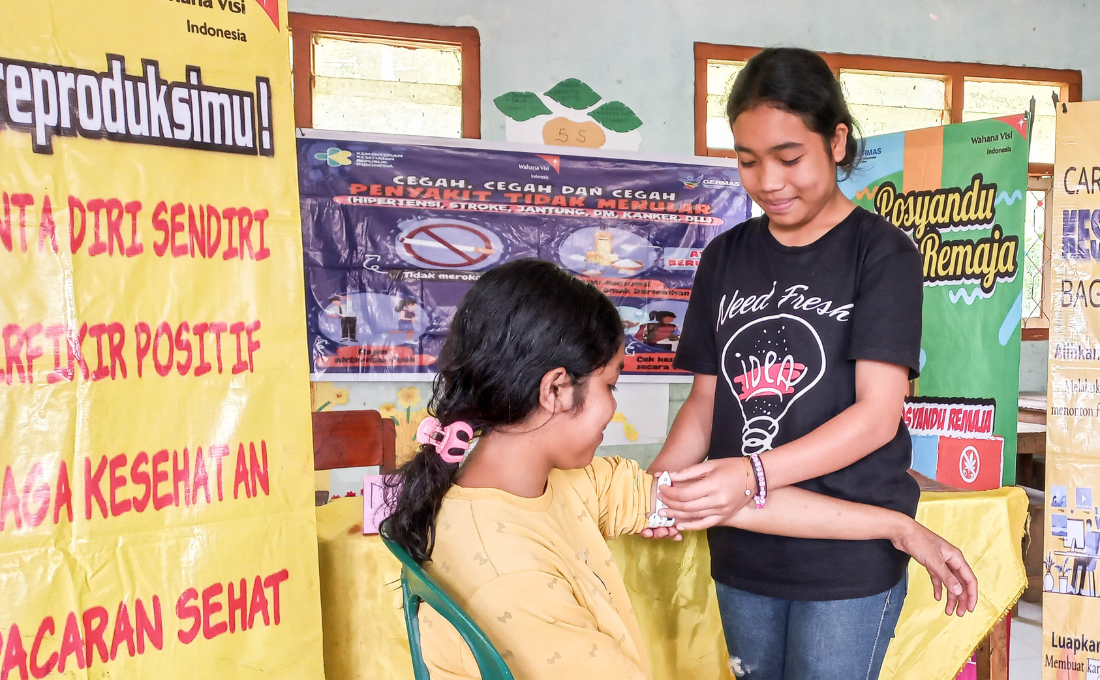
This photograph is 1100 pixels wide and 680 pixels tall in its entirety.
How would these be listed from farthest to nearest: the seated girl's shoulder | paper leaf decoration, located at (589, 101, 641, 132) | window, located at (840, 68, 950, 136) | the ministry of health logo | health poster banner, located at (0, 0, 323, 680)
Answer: window, located at (840, 68, 950, 136) → paper leaf decoration, located at (589, 101, 641, 132) → the ministry of health logo → health poster banner, located at (0, 0, 323, 680) → the seated girl's shoulder

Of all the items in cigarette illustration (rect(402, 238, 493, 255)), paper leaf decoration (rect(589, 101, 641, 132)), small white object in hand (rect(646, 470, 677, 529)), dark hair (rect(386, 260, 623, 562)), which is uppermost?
paper leaf decoration (rect(589, 101, 641, 132))

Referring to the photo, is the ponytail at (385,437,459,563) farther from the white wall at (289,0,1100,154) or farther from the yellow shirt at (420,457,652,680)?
the white wall at (289,0,1100,154)

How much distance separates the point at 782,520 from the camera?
106cm

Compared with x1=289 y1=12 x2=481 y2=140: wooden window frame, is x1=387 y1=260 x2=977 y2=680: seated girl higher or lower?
lower

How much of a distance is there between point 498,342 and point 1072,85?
4.03m

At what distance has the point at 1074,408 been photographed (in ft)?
6.70

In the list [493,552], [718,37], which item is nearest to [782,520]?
[493,552]

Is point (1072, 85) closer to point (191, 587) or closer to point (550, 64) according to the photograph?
point (550, 64)

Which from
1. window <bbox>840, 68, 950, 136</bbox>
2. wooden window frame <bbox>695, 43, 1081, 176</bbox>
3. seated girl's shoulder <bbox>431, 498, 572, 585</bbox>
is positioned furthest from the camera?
window <bbox>840, 68, 950, 136</bbox>

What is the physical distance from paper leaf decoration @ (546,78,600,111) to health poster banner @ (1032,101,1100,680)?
1.71 meters

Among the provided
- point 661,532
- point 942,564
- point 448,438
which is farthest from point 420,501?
point 942,564

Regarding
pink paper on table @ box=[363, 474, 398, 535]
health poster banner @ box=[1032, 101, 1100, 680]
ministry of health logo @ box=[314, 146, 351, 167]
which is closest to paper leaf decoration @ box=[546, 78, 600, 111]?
ministry of health logo @ box=[314, 146, 351, 167]

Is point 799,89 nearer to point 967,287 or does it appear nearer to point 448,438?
point 448,438

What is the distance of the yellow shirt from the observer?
77 centimetres
